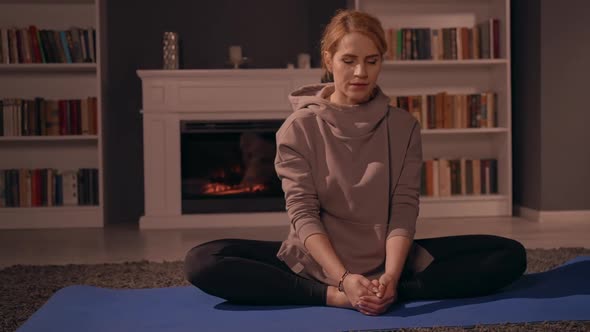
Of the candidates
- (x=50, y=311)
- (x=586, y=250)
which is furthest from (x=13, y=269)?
(x=586, y=250)

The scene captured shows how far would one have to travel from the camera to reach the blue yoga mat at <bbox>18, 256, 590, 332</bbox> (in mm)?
2104

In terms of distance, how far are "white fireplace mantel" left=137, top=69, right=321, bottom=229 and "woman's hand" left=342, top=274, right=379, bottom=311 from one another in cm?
310

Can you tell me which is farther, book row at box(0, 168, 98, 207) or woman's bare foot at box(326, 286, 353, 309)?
book row at box(0, 168, 98, 207)

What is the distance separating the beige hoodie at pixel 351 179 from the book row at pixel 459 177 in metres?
3.16

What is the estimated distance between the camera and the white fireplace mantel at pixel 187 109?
5.14 m

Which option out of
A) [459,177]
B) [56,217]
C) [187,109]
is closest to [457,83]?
[459,177]

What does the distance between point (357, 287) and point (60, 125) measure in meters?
3.73

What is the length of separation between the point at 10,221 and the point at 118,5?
5.57ft

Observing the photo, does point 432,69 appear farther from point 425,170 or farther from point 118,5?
point 118,5

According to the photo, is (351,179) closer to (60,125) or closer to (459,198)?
(459,198)

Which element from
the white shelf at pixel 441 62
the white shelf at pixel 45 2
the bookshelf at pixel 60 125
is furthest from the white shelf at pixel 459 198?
the white shelf at pixel 45 2

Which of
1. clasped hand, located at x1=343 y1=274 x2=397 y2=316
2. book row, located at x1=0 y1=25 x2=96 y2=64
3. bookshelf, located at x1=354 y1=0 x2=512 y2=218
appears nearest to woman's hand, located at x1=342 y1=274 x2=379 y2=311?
clasped hand, located at x1=343 y1=274 x2=397 y2=316

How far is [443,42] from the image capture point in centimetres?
545

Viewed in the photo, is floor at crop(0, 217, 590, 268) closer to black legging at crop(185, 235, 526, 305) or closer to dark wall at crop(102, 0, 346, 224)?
dark wall at crop(102, 0, 346, 224)
